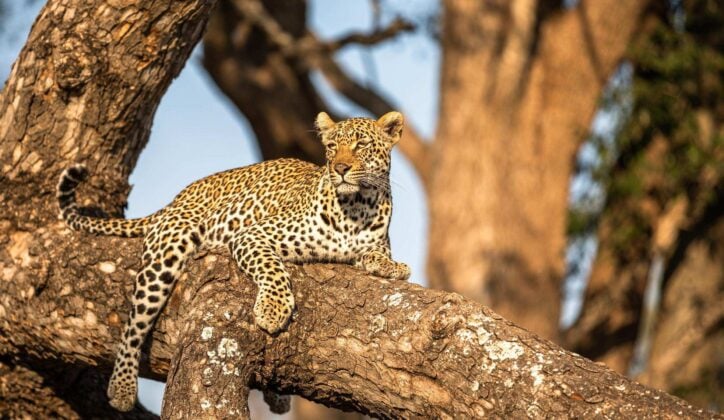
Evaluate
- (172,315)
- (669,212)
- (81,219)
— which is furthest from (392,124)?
(669,212)

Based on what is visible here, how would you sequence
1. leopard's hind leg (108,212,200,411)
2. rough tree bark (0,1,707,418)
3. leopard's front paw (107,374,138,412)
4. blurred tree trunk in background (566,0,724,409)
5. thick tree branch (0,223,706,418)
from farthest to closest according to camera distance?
blurred tree trunk in background (566,0,724,409)
leopard's front paw (107,374,138,412)
leopard's hind leg (108,212,200,411)
rough tree bark (0,1,707,418)
thick tree branch (0,223,706,418)

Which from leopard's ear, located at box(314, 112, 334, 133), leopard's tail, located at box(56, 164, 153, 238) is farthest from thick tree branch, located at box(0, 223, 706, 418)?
leopard's ear, located at box(314, 112, 334, 133)

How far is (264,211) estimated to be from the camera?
822 cm

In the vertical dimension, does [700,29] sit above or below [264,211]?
above

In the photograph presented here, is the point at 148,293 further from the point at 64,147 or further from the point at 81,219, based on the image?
the point at 64,147

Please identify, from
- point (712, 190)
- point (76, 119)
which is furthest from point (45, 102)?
point (712, 190)

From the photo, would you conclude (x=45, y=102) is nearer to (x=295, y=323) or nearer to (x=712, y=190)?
(x=295, y=323)

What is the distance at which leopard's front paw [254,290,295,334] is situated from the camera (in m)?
6.61

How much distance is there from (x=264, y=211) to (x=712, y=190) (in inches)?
488

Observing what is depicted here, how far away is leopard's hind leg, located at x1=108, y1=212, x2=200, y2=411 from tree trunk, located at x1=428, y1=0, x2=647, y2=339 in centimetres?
938

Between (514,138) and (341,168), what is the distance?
1035cm

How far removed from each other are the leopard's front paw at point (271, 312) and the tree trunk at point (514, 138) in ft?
33.1

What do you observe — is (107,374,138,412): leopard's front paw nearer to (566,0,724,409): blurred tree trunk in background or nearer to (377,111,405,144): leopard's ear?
(377,111,405,144): leopard's ear

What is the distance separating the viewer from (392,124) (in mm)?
8047
